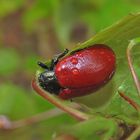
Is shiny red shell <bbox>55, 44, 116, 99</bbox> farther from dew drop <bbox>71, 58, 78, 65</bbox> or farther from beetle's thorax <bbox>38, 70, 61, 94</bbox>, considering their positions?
beetle's thorax <bbox>38, 70, 61, 94</bbox>

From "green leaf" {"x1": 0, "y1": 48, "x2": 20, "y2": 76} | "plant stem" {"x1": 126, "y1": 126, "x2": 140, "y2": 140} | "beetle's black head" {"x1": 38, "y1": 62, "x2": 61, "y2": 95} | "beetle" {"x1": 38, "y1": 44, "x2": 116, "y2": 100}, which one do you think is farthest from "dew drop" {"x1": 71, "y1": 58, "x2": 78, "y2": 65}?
"green leaf" {"x1": 0, "y1": 48, "x2": 20, "y2": 76}

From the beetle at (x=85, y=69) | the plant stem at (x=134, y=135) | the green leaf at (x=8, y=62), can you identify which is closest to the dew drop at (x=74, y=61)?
the beetle at (x=85, y=69)

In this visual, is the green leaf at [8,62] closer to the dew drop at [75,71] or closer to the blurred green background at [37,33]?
the blurred green background at [37,33]

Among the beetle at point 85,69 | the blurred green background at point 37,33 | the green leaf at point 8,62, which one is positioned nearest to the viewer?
the beetle at point 85,69

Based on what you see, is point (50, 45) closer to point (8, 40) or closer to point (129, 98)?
point (8, 40)

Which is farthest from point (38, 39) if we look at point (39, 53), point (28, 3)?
point (28, 3)
